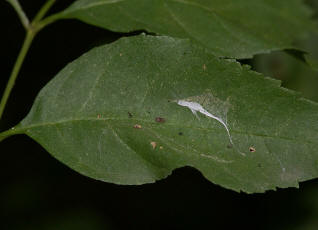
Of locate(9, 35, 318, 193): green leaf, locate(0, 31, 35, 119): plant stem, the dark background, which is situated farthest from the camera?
the dark background

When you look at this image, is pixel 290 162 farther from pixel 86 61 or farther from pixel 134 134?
pixel 86 61

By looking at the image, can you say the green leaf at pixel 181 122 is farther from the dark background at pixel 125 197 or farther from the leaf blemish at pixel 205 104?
the dark background at pixel 125 197

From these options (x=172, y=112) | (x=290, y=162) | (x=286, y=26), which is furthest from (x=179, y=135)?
(x=286, y=26)

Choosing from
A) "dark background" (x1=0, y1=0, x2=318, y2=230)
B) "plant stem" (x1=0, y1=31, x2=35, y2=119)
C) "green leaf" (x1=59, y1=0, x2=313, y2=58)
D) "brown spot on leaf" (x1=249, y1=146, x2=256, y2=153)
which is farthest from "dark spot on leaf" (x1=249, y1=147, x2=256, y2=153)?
"dark background" (x1=0, y1=0, x2=318, y2=230)

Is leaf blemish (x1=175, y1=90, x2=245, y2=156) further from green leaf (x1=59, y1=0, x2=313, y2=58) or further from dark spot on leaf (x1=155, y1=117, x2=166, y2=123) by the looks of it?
green leaf (x1=59, y1=0, x2=313, y2=58)

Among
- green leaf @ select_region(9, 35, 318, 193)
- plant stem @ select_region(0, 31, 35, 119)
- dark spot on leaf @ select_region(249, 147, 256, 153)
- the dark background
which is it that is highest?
plant stem @ select_region(0, 31, 35, 119)
